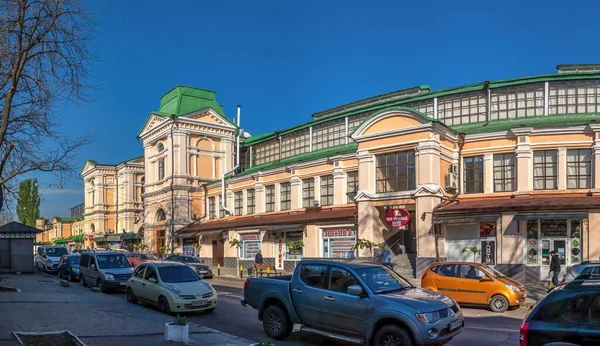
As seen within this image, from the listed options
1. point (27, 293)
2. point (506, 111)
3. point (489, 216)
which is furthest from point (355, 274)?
point (506, 111)

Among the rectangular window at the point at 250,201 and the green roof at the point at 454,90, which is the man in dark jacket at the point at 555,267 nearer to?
the green roof at the point at 454,90

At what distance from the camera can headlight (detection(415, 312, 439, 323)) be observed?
26.7 ft

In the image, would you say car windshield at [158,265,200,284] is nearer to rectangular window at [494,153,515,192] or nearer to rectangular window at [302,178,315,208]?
rectangular window at [494,153,515,192]

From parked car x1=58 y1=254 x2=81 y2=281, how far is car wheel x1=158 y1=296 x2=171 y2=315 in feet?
40.6

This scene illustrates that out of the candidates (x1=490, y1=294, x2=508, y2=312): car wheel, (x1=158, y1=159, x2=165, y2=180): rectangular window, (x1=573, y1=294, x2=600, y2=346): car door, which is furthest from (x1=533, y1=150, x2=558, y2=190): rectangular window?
(x1=158, y1=159, x2=165, y2=180): rectangular window

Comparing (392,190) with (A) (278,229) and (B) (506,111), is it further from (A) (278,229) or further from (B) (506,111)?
(A) (278,229)

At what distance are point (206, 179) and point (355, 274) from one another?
1491 inches

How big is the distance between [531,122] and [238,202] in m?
24.0

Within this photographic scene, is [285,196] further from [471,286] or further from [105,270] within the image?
[471,286]

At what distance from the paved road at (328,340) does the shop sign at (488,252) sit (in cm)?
793

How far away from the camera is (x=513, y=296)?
15.1m

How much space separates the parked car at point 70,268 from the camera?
80.9ft

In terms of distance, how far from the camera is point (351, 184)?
30016 mm

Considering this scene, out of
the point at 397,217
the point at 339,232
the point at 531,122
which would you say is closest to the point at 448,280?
the point at 397,217
